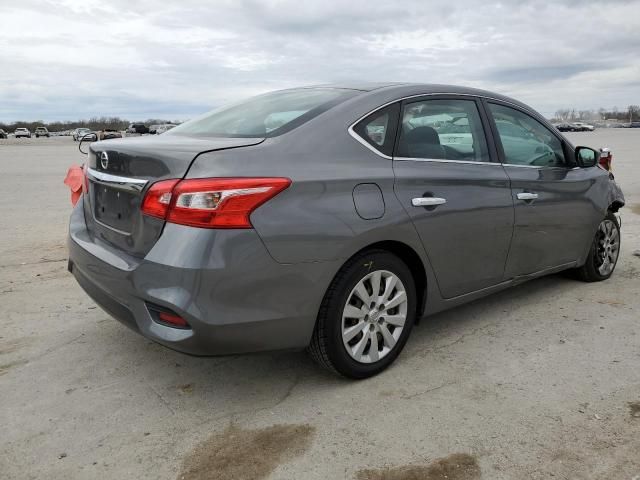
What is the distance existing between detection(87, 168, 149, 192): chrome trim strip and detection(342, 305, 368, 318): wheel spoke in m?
1.17

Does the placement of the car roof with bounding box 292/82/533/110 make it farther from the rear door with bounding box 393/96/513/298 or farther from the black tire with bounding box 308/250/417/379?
the black tire with bounding box 308/250/417/379

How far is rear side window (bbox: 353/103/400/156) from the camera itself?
125 inches

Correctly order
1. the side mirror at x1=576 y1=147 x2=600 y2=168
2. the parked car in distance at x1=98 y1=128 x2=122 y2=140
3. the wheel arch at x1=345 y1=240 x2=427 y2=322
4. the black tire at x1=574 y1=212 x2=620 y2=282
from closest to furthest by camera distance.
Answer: the wheel arch at x1=345 y1=240 x2=427 y2=322 < the side mirror at x1=576 y1=147 x2=600 y2=168 < the black tire at x1=574 y1=212 x2=620 y2=282 < the parked car in distance at x1=98 y1=128 x2=122 y2=140

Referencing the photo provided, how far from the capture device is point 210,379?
3309 mm

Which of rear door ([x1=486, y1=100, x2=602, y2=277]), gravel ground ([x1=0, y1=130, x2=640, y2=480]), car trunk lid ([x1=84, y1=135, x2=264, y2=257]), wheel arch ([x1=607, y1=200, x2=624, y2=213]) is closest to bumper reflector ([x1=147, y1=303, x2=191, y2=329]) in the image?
car trunk lid ([x1=84, y1=135, x2=264, y2=257])

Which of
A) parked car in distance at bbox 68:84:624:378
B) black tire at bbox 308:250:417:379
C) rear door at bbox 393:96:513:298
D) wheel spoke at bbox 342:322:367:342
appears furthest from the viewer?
rear door at bbox 393:96:513:298

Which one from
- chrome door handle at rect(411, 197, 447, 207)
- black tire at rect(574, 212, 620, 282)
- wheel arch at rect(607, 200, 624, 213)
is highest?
chrome door handle at rect(411, 197, 447, 207)

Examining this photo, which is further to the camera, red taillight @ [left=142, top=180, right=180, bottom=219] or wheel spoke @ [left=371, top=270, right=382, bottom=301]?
wheel spoke @ [left=371, top=270, right=382, bottom=301]

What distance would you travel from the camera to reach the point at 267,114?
345 cm

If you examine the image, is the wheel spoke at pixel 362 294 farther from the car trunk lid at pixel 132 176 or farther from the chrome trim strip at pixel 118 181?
the chrome trim strip at pixel 118 181

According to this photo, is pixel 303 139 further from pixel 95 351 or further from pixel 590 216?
pixel 590 216

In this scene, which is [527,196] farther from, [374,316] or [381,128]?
[374,316]

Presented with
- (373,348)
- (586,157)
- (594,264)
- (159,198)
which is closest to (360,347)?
(373,348)

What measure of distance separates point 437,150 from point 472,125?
485 mm
